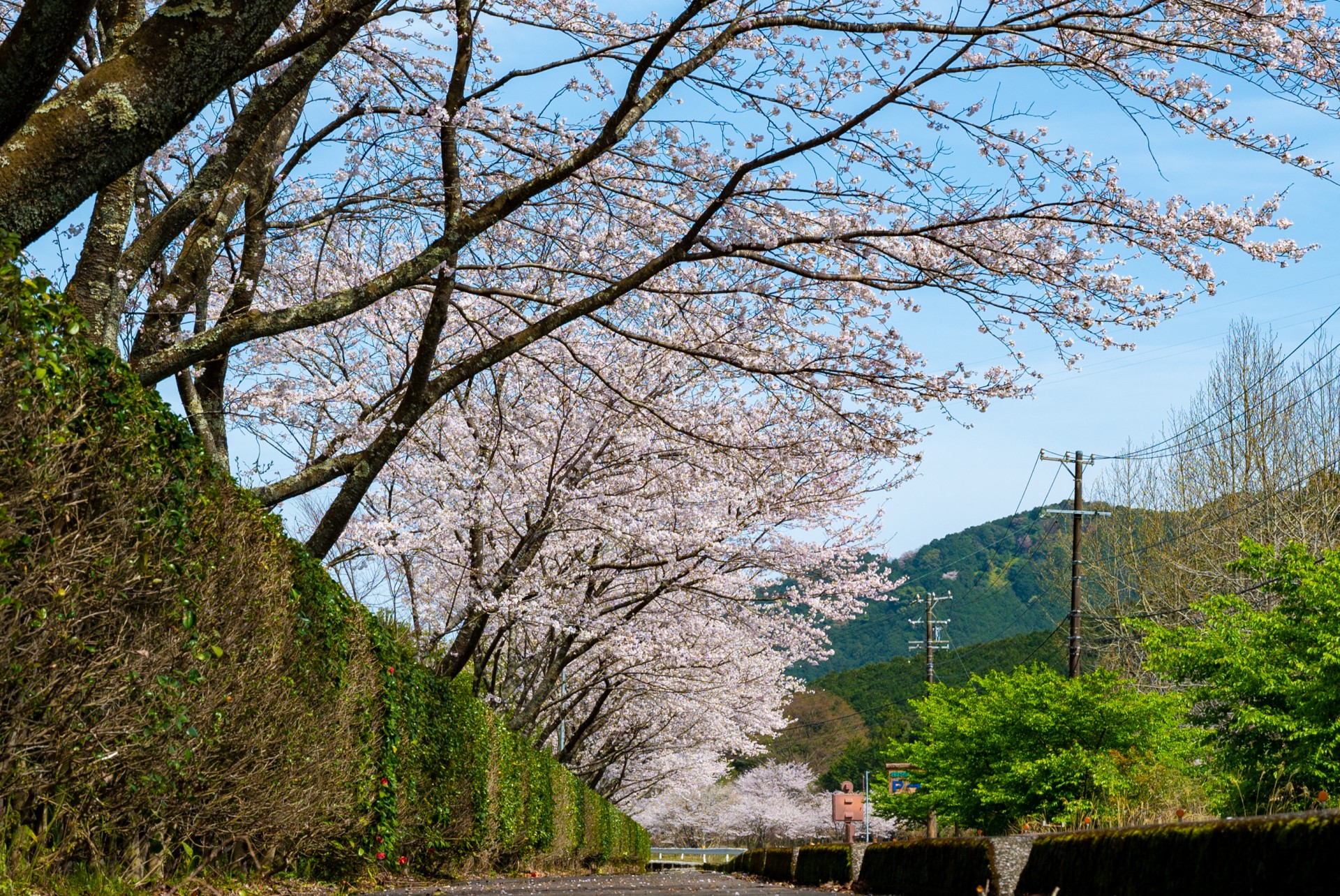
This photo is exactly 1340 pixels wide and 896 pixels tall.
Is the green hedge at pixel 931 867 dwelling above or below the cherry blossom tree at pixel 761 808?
above

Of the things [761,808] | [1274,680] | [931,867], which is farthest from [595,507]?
[761,808]

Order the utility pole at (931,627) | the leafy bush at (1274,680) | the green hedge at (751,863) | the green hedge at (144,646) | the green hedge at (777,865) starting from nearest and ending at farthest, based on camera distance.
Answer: the green hedge at (144,646)
the leafy bush at (1274,680)
the green hedge at (777,865)
the green hedge at (751,863)
the utility pole at (931,627)

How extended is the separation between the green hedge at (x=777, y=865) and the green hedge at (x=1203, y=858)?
14.8 m

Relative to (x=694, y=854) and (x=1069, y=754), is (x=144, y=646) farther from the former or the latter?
(x=694, y=854)

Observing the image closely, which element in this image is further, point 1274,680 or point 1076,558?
point 1076,558

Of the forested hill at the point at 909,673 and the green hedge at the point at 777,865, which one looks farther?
the forested hill at the point at 909,673

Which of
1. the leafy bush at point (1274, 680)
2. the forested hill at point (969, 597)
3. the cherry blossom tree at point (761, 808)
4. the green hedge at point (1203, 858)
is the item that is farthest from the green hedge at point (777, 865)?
the forested hill at point (969, 597)

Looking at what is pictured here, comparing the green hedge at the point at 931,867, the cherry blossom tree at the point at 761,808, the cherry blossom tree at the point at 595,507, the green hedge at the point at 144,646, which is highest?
the cherry blossom tree at the point at 595,507

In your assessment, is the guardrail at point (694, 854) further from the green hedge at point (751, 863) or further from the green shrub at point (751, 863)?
the green shrub at point (751, 863)

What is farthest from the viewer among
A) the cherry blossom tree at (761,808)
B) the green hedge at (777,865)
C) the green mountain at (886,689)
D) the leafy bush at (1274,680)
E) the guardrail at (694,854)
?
the cherry blossom tree at (761,808)

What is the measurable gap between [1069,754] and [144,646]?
13.0 meters

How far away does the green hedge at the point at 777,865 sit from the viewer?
21.8 meters

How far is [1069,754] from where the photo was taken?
14453 mm

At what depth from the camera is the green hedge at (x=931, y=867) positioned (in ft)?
29.6
